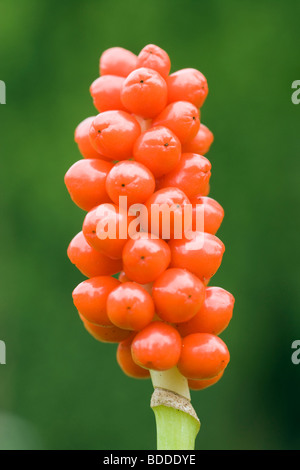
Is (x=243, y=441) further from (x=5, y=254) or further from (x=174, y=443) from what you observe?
(x=174, y=443)

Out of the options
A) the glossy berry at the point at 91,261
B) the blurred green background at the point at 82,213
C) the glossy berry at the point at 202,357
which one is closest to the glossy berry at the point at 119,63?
the glossy berry at the point at 91,261

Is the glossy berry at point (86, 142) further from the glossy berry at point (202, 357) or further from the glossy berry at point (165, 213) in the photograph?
the glossy berry at point (202, 357)

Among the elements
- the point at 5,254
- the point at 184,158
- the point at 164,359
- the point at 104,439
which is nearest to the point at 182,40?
the point at 5,254

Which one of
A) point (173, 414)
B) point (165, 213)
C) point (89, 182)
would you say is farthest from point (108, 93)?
point (173, 414)

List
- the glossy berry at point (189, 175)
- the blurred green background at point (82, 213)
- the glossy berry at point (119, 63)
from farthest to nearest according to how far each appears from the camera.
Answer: the blurred green background at point (82, 213) < the glossy berry at point (119, 63) < the glossy berry at point (189, 175)

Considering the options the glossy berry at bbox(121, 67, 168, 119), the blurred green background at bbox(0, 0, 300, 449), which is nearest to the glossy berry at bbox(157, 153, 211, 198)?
the glossy berry at bbox(121, 67, 168, 119)

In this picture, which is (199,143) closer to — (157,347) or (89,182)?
(89,182)
